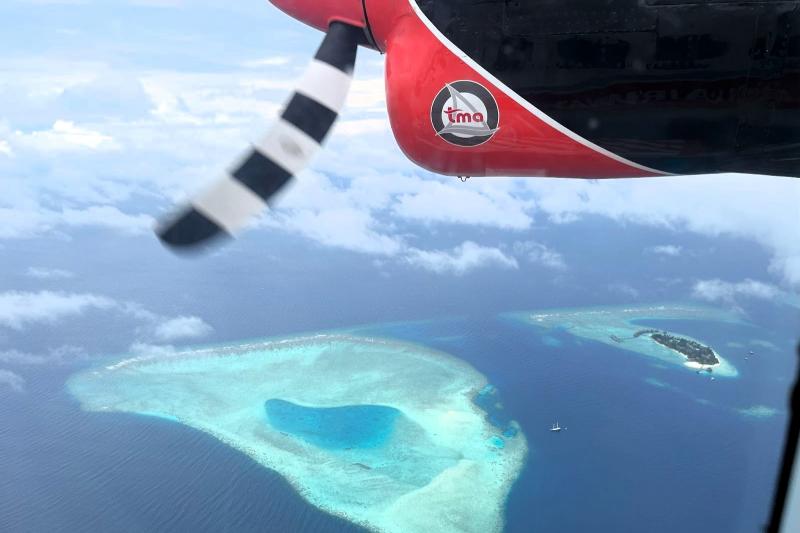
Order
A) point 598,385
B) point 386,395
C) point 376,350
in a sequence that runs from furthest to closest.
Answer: point 376,350 → point 598,385 → point 386,395

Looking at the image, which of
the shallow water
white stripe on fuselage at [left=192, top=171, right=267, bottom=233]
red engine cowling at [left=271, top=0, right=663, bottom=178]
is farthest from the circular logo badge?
the shallow water

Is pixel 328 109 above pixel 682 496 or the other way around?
above

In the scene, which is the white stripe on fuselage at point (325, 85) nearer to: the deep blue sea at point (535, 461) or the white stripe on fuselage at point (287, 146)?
the white stripe on fuselage at point (287, 146)

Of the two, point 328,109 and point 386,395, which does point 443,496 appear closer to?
point 386,395

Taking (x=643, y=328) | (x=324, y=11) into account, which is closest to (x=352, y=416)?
(x=643, y=328)

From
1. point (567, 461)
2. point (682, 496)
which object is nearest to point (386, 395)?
point (567, 461)

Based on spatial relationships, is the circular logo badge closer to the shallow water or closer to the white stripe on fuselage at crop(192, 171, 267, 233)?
the white stripe on fuselage at crop(192, 171, 267, 233)
